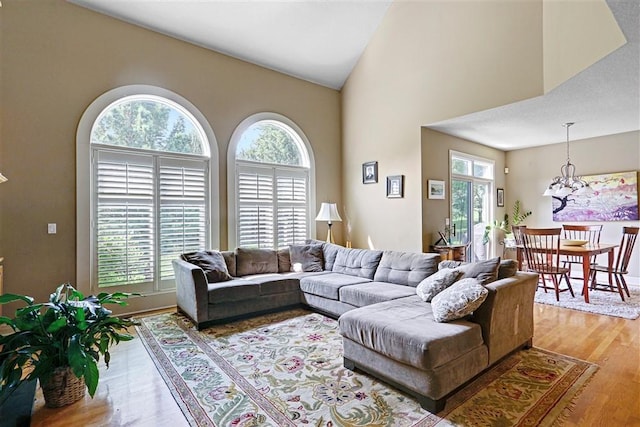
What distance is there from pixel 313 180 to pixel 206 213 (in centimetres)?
208

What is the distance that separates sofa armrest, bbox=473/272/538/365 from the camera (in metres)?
2.50

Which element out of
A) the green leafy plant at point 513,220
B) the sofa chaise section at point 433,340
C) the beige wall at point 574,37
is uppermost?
the beige wall at point 574,37

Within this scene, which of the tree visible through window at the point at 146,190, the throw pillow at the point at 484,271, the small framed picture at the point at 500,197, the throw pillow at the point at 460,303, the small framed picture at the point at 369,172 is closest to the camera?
the throw pillow at the point at 460,303

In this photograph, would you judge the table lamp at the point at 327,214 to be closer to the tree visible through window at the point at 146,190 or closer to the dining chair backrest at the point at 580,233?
the tree visible through window at the point at 146,190

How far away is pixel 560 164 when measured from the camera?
6566mm

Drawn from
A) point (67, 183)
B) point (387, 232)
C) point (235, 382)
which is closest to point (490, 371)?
point (235, 382)

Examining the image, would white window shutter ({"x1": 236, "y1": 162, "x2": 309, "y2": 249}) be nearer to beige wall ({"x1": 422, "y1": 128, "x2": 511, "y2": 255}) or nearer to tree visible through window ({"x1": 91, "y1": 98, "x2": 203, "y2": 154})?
tree visible through window ({"x1": 91, "y1": 98, "x2": 203, "y2": 154})

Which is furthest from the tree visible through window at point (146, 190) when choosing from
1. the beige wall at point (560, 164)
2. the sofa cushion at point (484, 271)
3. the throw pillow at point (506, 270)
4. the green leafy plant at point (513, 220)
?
the beige wall at point (560, 164)

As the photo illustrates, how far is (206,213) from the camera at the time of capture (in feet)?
16.5

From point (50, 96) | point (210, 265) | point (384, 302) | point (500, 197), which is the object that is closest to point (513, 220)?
point (500, 197)

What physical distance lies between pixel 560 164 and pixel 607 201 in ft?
3.43

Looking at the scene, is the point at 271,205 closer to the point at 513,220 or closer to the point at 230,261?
the point at 230,261

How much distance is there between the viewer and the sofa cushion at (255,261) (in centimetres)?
470

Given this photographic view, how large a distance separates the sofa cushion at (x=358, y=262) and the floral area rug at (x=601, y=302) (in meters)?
2.44
